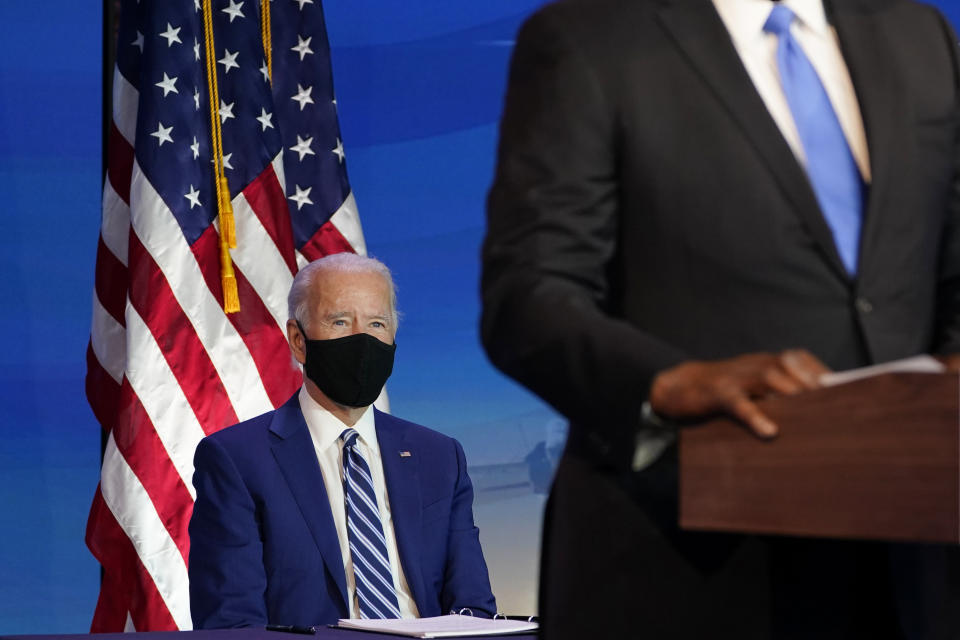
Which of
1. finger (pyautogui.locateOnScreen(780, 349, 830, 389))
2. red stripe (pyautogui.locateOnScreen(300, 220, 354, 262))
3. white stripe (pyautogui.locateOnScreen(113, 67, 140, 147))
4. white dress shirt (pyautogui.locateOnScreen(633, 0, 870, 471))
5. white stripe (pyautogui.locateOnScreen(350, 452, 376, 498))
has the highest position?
white stripe (pyautogui.locateOnScreen(113, 67, 140, 147))

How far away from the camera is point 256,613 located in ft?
9.14

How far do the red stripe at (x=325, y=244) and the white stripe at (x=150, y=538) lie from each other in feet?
3.13

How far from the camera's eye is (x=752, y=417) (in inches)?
30.9

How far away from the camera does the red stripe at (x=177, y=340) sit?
3891 mm

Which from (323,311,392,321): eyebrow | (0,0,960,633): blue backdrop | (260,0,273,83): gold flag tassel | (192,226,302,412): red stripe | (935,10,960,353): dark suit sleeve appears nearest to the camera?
(935,10,960,353): dark suit sleeve

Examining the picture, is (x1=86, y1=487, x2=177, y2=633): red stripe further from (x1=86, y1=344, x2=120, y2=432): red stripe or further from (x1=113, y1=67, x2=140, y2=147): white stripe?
(x1=113, y1=67, x2=140, y2=147): white stripe

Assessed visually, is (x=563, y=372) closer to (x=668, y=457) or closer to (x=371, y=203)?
(x=668, y=457)

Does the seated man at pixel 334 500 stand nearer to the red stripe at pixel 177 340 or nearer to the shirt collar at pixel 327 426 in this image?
the shirt collar at pixel 327 426

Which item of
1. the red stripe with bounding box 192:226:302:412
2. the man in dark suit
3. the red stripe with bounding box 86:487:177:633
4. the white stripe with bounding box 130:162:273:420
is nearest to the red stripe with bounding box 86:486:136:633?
the red stripe with bounding box 86:487:177:633

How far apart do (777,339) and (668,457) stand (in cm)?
13

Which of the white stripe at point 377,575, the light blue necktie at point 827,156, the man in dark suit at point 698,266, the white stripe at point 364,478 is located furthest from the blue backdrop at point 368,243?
the light blue necktie at point 827,156

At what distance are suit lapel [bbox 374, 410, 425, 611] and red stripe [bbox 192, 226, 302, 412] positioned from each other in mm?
848

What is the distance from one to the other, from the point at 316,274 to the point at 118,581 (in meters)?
1.25

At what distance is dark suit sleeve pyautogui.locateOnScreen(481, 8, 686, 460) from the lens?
3.03 feet
